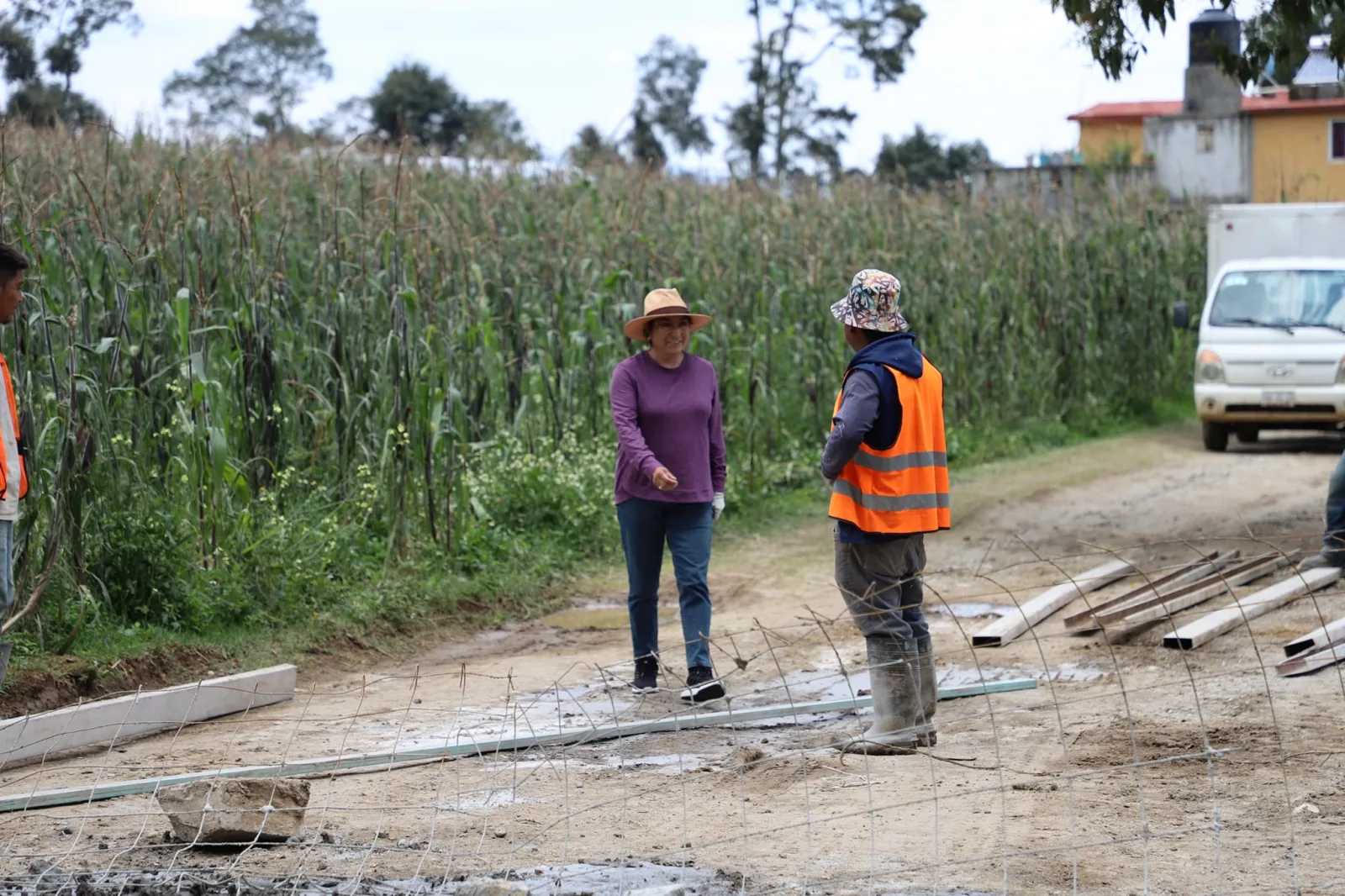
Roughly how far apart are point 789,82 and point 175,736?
37539 mm

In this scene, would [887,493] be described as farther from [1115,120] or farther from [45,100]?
[1115,120]

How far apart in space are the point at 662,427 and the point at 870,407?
1.50 meters

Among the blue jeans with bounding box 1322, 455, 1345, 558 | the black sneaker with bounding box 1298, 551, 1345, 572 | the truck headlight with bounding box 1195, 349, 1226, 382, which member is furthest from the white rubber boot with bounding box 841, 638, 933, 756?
the truck headlight with bounding box 1195, 349, 1226, 382

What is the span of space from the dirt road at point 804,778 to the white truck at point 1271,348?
24.6ft

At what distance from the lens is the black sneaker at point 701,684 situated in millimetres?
6902

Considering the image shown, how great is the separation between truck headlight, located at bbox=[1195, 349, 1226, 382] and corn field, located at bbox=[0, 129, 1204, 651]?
168 centimetres

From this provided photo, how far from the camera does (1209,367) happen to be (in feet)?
51.5

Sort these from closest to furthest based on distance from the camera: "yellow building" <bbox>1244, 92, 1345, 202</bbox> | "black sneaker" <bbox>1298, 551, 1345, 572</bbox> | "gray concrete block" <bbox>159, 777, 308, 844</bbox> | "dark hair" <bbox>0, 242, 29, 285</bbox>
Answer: "gray concrete block" <bbox>159, 777, 308, 844</bbox>, "dark hair" <bbox>0, 242, 29, 285</bbox>, "black sneaker" <bbox>1298, 551, 1345, 572</bbox>, "yellow building" <bbox>1244, 92, 1345, 202</bbox>

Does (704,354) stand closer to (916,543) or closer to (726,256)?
(726,256)

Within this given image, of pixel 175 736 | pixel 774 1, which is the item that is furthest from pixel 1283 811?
pixel 774 1

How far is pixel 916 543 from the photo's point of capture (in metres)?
6.13

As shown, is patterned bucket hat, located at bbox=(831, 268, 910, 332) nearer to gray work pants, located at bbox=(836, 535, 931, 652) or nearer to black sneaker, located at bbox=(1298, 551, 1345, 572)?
gray work pants, located at bbox=(836, 535, 931, 652)

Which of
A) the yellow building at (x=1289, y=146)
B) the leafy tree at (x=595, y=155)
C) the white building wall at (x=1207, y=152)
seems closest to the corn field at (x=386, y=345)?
the leafy tree at (x=595, y=155)

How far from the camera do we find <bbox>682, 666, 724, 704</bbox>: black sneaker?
6.90m
